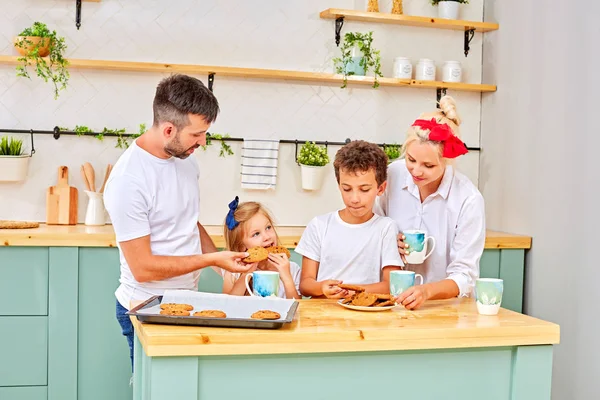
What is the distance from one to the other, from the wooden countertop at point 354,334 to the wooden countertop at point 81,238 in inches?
56.0

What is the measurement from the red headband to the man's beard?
2.33ft

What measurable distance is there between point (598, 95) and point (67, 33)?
251 cm

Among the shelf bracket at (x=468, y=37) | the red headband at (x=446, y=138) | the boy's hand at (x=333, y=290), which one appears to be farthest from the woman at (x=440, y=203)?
the shelf bracket at (x=468, y=37)

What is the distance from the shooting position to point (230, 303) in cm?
194

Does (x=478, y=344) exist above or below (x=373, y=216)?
below

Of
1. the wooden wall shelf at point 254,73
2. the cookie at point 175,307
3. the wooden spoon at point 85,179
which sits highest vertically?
the wooden wall shelf at point 254,73

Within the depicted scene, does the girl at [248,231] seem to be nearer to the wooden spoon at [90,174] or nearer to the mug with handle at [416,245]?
the mug with handle at [416,245]

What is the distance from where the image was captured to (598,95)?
324 cm

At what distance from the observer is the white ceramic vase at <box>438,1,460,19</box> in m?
4.18

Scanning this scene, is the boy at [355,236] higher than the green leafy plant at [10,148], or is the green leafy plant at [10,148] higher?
the green leafy plant at [10,148]

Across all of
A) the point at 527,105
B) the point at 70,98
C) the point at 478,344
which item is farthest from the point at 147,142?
the point at 527,105

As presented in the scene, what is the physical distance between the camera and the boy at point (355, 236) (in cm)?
239

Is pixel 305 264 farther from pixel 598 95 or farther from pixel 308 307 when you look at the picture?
pixel 598 95

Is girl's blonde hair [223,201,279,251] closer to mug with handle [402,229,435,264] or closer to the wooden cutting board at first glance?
mug with handle [402,229,435,264]
